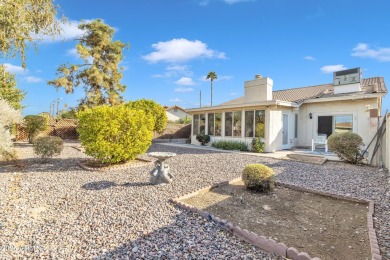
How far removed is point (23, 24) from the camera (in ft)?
18.4

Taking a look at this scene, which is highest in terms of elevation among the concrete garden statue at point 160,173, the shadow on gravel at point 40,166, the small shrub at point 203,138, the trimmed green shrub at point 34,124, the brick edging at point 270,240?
the trimmed green shrub at point 34,124

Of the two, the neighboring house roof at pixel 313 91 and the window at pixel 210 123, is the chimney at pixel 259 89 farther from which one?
the window at pixel 210 123

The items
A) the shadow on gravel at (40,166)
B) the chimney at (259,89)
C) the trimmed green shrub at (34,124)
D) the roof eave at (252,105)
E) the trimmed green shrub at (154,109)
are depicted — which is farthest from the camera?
the trimmed green shrub at (154,109)

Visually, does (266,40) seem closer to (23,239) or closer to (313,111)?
(313,111)

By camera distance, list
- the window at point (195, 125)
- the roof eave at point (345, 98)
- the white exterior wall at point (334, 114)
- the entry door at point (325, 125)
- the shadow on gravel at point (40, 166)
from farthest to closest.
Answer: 1. the window at point (195, 125)
2. the entry door at point (325, 125)
3. the white exterior wall at point (334, 114)
4. the roof eave at point (345, 98)
5. the shadow on gravel at point (40, 166)

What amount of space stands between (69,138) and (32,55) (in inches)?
638

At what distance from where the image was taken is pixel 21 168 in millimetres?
8117

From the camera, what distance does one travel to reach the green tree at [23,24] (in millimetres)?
5352

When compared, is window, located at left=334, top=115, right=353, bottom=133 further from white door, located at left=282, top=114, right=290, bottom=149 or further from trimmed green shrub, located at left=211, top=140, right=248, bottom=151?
trimmed green shrub, located at left=211, top=140, right=248, bottom=151

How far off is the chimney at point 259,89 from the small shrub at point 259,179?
1051 cm

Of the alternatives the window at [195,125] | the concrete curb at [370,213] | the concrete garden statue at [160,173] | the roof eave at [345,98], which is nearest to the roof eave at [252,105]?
the window at [195,125]

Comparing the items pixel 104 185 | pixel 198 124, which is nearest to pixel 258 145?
pixel 198 124

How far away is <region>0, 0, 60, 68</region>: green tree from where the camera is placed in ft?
17.6

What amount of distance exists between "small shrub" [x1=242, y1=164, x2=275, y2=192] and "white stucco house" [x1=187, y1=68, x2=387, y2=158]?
725 cm
